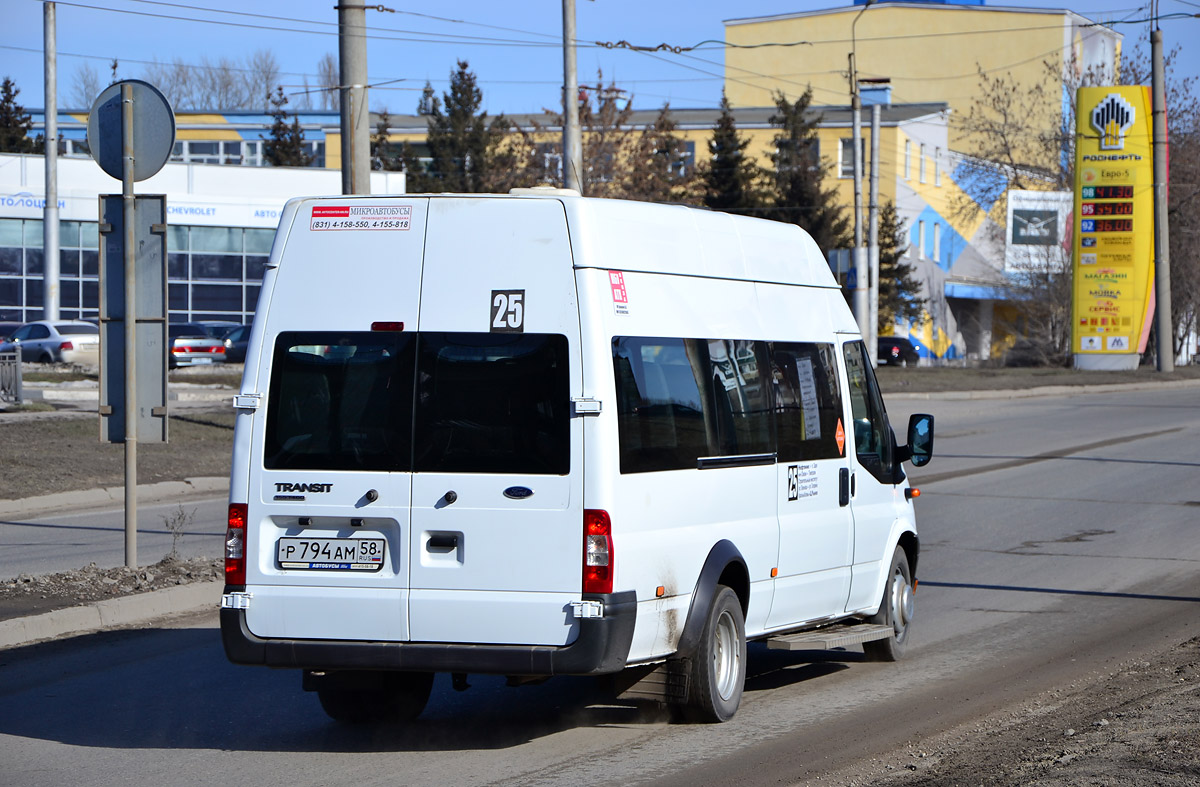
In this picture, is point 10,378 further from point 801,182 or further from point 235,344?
point 801,182

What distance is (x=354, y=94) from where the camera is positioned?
1472 centimetres

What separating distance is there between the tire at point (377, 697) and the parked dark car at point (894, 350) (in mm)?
55958

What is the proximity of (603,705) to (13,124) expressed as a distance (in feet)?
252

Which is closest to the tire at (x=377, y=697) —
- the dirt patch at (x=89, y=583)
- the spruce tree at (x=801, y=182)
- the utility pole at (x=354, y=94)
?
the dirt patch at (x=89, y=583)

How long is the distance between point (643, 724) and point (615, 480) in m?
1.51

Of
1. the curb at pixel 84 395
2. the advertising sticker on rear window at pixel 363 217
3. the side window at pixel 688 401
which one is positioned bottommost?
the curb at pixel 84 395

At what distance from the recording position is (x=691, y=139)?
248 feet

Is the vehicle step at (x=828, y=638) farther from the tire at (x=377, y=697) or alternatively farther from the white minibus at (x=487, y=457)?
the tire at (x=377, y=697)

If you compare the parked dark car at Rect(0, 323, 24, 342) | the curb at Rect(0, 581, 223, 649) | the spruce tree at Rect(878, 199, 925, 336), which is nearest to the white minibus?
the curb at Rect(0, 581, 223, 649)

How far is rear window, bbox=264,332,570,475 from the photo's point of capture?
597cm

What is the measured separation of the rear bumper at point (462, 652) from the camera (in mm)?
5844

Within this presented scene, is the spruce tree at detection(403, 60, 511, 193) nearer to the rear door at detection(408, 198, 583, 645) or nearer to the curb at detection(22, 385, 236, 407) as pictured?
the curb at detection(22, 385, 236, 407)

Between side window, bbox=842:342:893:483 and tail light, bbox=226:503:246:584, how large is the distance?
3.44 metres

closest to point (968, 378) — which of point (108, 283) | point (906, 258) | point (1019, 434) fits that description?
point (1019, 434)
